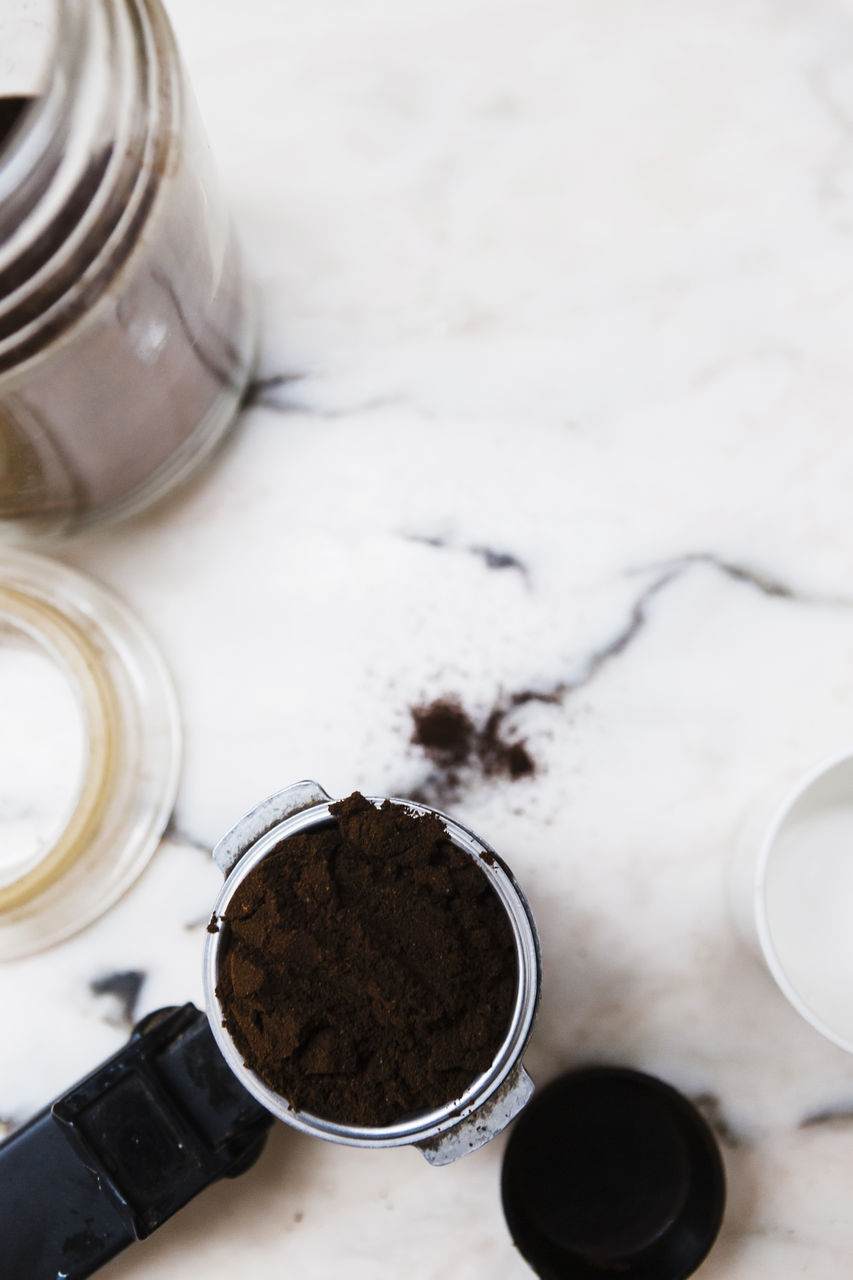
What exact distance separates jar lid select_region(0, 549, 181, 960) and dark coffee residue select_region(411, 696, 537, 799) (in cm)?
16

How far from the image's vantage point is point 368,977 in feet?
1.57

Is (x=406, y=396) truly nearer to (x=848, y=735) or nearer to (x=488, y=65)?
(x=488, y=65)

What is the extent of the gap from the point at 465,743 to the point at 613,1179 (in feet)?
0.89

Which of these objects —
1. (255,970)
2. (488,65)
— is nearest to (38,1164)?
(255,970)

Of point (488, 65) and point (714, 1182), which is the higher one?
point (488, 65)

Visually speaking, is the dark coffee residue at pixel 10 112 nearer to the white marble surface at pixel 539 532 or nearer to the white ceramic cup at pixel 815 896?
the white marble surface at pixel 539 532

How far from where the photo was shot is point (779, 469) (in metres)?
0.65

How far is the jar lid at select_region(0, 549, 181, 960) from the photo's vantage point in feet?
2.00

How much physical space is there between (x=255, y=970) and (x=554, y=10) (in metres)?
0.61

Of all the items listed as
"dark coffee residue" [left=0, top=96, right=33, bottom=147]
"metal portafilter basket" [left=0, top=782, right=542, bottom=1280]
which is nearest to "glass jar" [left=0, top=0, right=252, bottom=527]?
"dark coffee residue" [left=0, top=96, right=33, bottom=147]

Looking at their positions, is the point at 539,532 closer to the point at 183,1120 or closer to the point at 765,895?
the point at 765,895

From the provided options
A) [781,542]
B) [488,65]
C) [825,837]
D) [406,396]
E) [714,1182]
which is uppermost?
[488,65]

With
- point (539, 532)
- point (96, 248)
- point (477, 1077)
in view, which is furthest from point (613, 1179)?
point (96, 248)

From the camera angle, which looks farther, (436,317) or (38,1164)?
(436,317)
